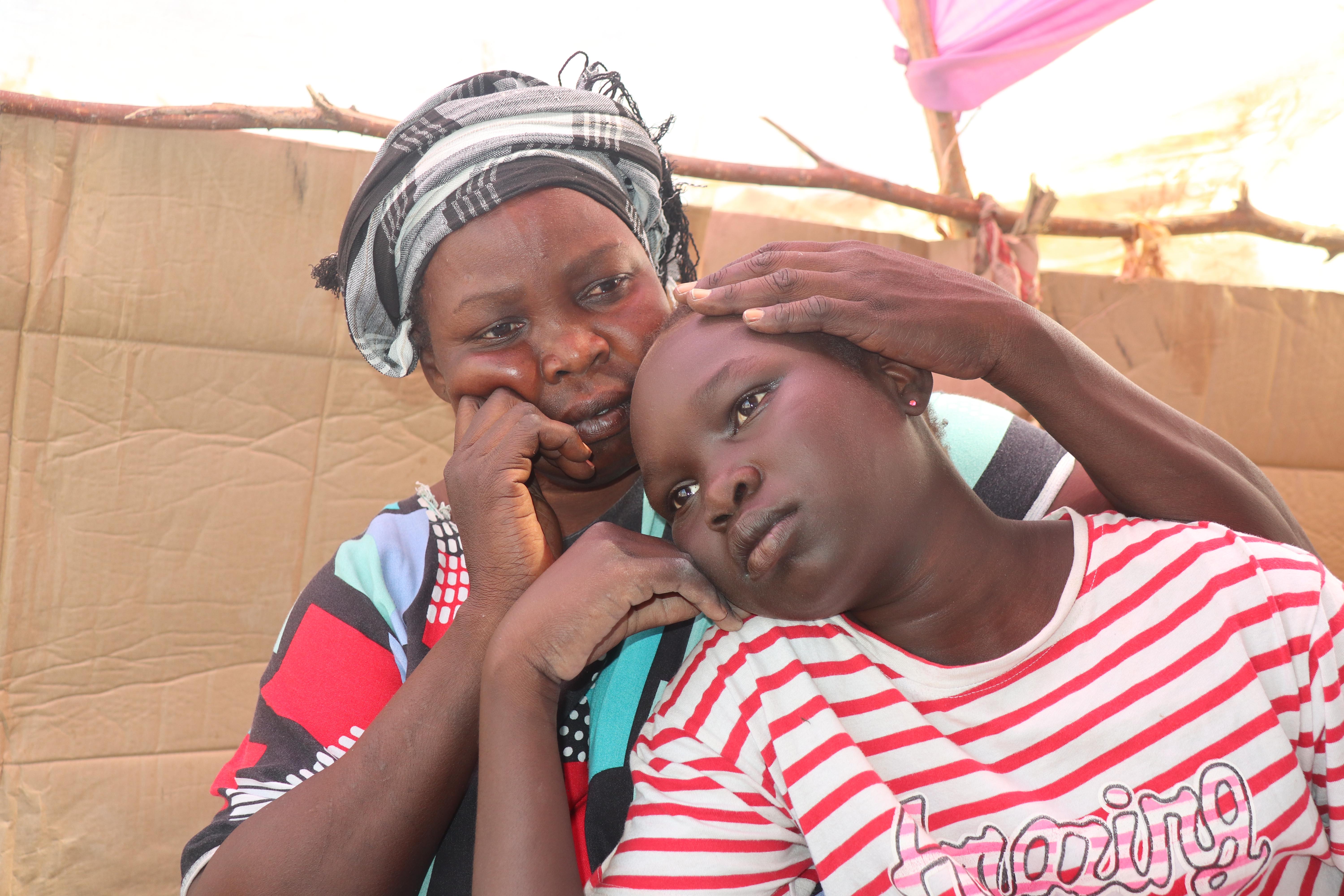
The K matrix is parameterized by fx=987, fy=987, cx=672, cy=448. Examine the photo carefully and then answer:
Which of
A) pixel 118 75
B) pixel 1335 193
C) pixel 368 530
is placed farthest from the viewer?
pixel 1335 193

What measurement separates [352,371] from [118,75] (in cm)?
77

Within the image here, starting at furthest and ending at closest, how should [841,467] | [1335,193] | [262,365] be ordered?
[1335,193] < [262,365] < [841,467]

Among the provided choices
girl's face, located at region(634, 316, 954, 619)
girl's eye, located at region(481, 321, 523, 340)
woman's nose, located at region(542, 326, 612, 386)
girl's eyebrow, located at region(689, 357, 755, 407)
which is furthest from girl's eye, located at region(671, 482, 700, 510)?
girl's eye, located at region(481, 321, 523, 340)

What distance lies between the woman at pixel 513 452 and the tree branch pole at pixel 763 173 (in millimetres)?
836

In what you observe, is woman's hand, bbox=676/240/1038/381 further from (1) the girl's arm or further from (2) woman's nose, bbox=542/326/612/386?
(1) the girl's arm

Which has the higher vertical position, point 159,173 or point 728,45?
point 728,45

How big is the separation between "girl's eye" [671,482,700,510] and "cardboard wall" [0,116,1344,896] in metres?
1.22

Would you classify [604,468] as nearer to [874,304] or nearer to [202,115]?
[874,304]

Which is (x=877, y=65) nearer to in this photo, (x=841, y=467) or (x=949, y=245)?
(x=949, y=245)

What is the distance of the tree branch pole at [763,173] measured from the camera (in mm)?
2023

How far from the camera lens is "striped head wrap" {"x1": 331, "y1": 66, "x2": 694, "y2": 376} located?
1.31 m

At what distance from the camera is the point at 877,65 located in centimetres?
278

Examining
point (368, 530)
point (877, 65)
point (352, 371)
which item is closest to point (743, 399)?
point (368, 530)

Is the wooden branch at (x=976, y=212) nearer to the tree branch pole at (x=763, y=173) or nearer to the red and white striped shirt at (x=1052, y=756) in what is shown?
the tree branch pole at (x=763, y=173)
